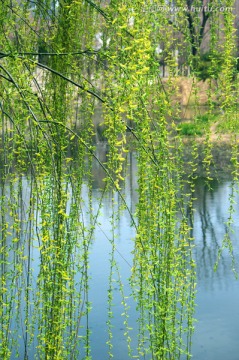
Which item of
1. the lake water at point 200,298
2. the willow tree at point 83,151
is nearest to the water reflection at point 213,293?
the lake water at point 200,298

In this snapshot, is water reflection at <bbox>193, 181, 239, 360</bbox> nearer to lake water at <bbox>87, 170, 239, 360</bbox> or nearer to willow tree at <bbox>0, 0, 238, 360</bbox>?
lake water at <bbox>87, 170, 239, 360</bbox>

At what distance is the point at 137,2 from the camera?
145 centimetres

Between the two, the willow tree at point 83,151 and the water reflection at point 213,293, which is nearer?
the willow tree at point 83,151

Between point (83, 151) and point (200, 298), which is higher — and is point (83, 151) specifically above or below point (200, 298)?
above

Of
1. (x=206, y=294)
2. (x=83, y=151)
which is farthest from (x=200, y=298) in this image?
(x=83, y=151)

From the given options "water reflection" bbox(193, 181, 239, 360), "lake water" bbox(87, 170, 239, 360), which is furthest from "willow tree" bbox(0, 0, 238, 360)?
"lake water" bbox(87, 170, 239, 360)

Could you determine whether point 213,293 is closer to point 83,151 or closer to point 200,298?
point 200,298

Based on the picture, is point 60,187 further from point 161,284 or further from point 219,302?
point 219,302

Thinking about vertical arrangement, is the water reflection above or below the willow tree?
below

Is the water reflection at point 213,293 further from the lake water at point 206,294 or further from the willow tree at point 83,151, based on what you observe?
the willow tree at point 83,151

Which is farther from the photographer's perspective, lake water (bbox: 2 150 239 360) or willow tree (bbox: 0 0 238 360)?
lake water (bbox: 2 150 239 360)

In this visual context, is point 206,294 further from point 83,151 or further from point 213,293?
point 83,151

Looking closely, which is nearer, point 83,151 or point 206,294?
point 83,151

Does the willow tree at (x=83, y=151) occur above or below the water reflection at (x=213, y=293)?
above
